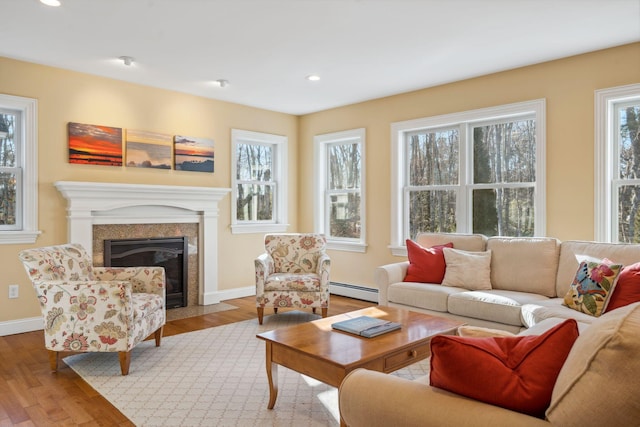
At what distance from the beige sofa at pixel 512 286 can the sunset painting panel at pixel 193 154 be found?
2.58 meters

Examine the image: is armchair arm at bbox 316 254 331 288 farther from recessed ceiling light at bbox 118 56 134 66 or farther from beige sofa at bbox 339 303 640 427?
beige sofa at bbox 339 303 640 427

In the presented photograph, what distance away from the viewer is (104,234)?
4688mm

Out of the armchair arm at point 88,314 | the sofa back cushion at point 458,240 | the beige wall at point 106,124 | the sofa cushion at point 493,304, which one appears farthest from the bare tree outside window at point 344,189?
the armchair arm at point 88,314

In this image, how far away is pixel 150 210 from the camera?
5.00 metres

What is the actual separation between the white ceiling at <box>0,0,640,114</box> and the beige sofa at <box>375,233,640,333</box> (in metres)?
1.66

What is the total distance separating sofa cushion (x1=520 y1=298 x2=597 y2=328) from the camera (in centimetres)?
288

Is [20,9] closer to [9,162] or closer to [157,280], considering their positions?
[9,162]

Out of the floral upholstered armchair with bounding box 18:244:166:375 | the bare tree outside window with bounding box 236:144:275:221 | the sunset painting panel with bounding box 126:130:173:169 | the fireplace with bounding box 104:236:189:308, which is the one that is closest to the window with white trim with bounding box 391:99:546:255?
the bare tree outside window with bounding box 236:144:275:221

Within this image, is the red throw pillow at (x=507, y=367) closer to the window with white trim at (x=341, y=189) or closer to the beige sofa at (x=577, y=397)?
the beige sofa at (x=577, y=397)

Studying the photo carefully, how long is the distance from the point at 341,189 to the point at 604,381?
17.1 feet

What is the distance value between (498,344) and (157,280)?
10.3ft

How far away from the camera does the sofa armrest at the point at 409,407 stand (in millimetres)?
1180

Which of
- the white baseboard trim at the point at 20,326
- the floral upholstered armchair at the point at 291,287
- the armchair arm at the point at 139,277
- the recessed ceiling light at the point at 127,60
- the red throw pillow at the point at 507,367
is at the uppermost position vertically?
the recessed ceiling light at the point at 127,60

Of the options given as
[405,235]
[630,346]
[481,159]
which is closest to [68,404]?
[630,346]
